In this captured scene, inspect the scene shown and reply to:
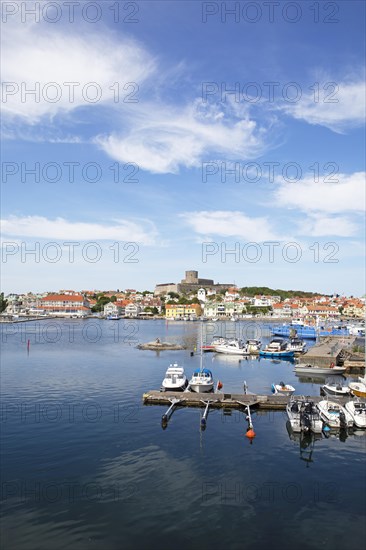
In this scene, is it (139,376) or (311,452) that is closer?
(311,452)

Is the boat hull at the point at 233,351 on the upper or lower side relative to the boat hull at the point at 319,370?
upper

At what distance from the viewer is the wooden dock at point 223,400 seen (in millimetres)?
29989

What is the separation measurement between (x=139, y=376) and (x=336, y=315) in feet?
512

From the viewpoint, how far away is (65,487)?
56.8 feet

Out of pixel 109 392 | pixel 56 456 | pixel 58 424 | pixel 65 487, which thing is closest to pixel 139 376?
pixel 109 392

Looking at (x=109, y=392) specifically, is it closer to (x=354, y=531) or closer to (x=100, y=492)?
(x=100, y=492)

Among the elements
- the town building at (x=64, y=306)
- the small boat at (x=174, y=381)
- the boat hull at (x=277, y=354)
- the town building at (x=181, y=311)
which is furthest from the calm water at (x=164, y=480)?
the town building at (x=64, y=306)

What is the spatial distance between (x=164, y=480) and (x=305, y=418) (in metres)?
9.89

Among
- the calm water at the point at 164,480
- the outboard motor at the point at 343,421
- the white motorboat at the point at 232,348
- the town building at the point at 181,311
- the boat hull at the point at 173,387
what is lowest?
the calm water at the point at 164,480

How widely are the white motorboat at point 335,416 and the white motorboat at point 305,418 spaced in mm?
1151

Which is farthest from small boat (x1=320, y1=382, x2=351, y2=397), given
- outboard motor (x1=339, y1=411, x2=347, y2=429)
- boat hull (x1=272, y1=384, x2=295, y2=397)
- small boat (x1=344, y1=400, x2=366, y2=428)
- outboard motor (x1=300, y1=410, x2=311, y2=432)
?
outboard motor (x1=300, y1=410, x2=311, y2=432)

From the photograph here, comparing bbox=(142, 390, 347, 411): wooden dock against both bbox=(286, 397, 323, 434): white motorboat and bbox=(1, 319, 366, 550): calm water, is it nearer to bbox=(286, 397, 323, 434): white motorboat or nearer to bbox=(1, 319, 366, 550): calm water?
bbox=(1, 319, 366, 550): calm water

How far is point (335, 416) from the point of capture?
2570 cm

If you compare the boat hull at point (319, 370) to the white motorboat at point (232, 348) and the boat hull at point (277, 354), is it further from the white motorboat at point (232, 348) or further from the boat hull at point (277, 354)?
the white motorboat at point (232, 348)
